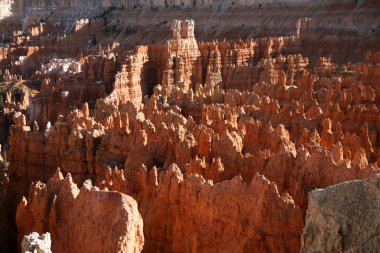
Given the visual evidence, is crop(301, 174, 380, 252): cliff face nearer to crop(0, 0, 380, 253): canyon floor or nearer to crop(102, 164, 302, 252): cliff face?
crop(0, 0, 380, 253): canyon floor

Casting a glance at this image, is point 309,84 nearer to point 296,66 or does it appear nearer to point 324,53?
point 296,66

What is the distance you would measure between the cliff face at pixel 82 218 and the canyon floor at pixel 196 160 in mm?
22

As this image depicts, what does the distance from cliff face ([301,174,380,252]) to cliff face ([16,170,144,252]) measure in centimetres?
284

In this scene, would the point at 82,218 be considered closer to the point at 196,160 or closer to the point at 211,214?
the point at 211,214

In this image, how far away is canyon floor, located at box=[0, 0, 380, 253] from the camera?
24.8ft

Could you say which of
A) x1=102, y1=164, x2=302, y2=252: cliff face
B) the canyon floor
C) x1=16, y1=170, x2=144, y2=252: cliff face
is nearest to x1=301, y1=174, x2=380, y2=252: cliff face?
the canyon floor

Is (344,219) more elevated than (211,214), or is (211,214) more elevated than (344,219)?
(344,219)

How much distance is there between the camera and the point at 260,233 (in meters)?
8.30

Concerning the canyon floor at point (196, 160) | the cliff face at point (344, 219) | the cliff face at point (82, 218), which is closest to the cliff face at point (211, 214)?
the canyon floor at point (196, 160)

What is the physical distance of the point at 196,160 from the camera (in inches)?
414

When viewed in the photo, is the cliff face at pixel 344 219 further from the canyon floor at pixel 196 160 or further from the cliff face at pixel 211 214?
the cliff face at pixel 211 214

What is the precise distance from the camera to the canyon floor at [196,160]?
7562 millimetres

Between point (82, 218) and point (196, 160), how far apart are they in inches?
110

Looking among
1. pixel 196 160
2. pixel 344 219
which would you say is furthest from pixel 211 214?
pixel 344 219
